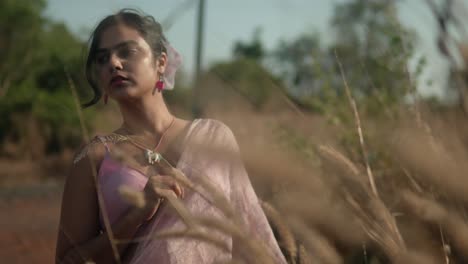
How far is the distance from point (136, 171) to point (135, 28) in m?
0.47

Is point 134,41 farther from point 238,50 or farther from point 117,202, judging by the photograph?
point 238,50

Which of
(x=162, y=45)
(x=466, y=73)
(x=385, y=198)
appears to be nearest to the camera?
(x=466, y=73)

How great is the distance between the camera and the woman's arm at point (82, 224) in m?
1.82

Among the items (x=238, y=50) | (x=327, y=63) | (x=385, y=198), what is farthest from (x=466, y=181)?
(x=238, y=50)

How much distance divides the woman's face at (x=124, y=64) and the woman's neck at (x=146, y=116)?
6 cm

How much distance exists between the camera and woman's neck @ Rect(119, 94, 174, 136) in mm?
2141

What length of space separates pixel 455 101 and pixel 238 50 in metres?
62.1

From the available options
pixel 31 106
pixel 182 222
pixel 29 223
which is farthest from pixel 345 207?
pixel 31 106

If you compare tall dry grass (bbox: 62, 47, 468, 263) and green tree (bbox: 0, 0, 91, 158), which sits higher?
tall dry grass (bbox: 62, 47, 468, 263)

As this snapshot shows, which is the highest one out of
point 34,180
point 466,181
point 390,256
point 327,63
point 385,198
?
point 466,181

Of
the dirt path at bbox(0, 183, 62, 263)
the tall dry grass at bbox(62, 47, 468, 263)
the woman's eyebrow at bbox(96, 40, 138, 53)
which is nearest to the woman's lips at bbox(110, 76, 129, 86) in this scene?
the woman's eyebrow at bbox(96, 40, 138, 53)

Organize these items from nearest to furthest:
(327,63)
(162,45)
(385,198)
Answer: (385,198)
(162,45)
(327,63)

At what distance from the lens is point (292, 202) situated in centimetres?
91

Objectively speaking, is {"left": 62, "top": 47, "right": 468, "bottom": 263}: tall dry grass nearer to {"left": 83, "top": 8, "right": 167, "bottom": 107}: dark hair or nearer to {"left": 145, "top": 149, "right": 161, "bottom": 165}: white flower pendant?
{"left": 145, "top": 149, "right": 161, "bottom": 165}: white flower pendant
